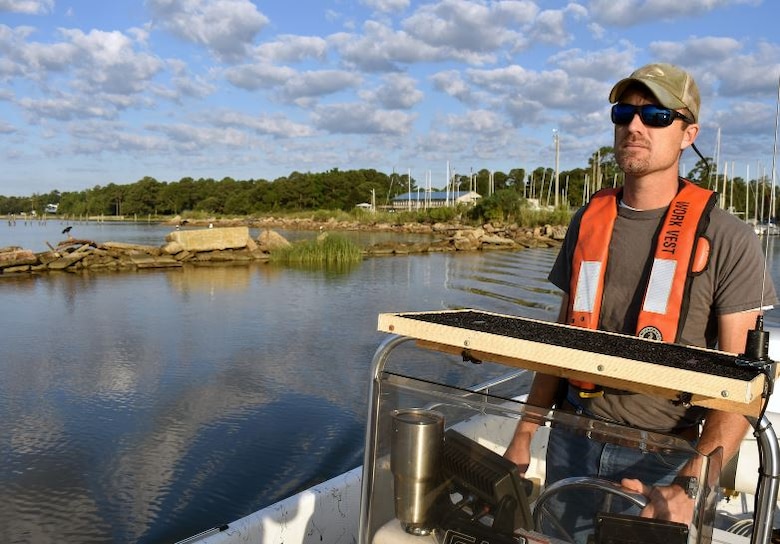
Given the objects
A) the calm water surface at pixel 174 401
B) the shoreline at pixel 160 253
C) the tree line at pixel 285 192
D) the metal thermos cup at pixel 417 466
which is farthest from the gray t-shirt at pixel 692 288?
the tree line at pixel 285 192

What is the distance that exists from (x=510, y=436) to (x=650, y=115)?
1.11 meters

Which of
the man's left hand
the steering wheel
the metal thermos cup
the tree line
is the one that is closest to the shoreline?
the metal thermos cup

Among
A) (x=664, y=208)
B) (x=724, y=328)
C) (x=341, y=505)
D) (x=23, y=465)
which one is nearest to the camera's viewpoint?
(x=724, y=328)

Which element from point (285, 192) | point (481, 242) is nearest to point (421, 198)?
point (285, 192)

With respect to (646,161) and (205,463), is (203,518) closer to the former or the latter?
(205,463)

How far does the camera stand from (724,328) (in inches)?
85.8

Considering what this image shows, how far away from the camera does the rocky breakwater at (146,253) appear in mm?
19123

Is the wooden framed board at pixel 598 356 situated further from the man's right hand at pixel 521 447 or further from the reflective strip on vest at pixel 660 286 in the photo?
the reflective strip on vest at pixel 660 286

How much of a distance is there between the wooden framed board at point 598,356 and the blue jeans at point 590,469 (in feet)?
0.50

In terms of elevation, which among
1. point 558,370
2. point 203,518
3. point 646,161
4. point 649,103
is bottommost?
point 203,518

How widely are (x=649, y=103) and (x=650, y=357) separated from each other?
97 centimetres

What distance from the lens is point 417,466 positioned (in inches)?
68.6

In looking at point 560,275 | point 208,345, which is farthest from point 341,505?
point 208,345

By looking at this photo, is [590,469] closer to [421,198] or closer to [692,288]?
[692,288]
